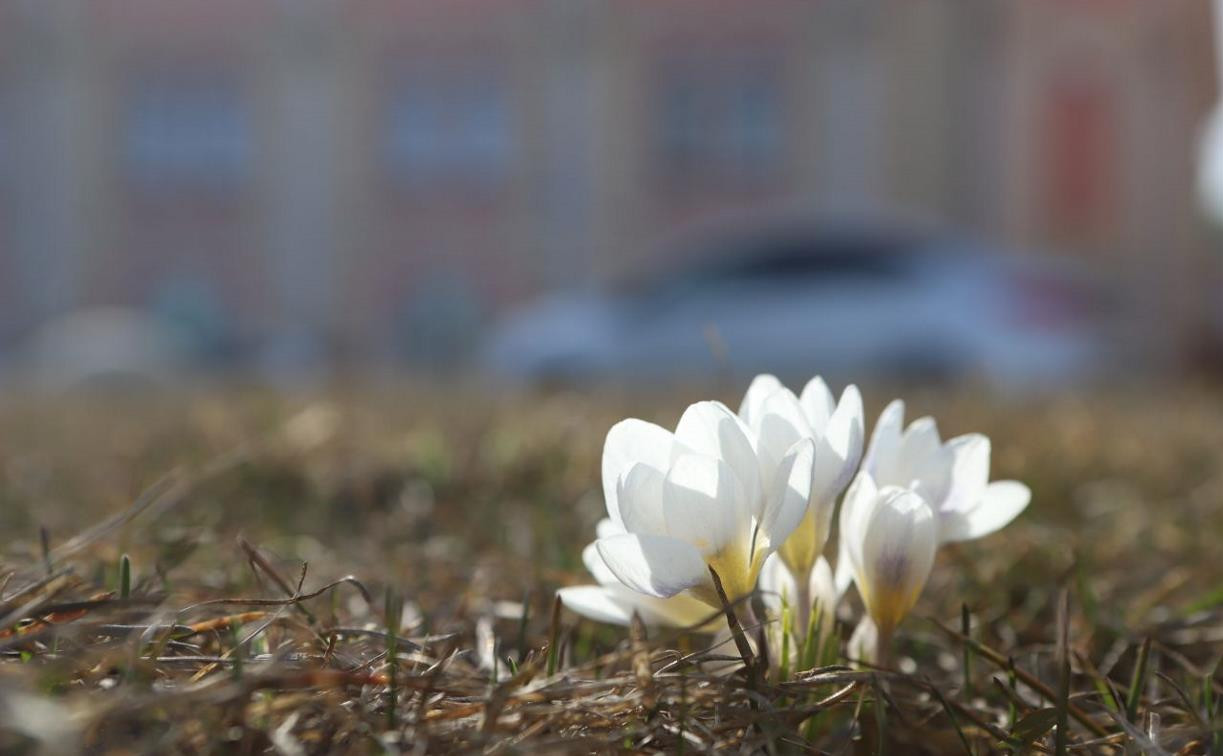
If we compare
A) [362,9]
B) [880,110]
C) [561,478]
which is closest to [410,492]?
[561,478]

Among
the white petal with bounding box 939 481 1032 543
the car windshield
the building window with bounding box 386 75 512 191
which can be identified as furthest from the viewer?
the building window with bounding box 386 75 512 191

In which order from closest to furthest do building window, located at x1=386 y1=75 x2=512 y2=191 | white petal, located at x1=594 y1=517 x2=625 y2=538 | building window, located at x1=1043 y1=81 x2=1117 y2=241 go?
white petal, located at x1=594 y1=517 x2=625 y2=538 < building window, located at x1=1043 y1=81 x2=1117 y2=241 < building window, located at x1=386 y1=75 x2=512 y2=191

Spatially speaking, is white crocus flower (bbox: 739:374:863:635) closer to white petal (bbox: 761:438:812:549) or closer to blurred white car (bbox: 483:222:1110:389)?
white petal (bbox: 761:438:812:549)

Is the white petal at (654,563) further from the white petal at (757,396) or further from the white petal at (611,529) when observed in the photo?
the white petal at (757,396)

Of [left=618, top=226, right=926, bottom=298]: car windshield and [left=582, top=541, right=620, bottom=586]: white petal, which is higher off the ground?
[left=582, top=541, right=620, bottom=586]: white petal

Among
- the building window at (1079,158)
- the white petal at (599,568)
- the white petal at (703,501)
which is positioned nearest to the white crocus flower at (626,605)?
the white petal at (599,568)

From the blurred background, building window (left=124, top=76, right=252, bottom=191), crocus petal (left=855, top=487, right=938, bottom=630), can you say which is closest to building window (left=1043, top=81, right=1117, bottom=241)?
the blurred background

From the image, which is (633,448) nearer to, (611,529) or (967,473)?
(611,529)

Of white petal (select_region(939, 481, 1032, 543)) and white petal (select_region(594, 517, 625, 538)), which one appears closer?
white petal (select_region(594, 517, 625, 538))
